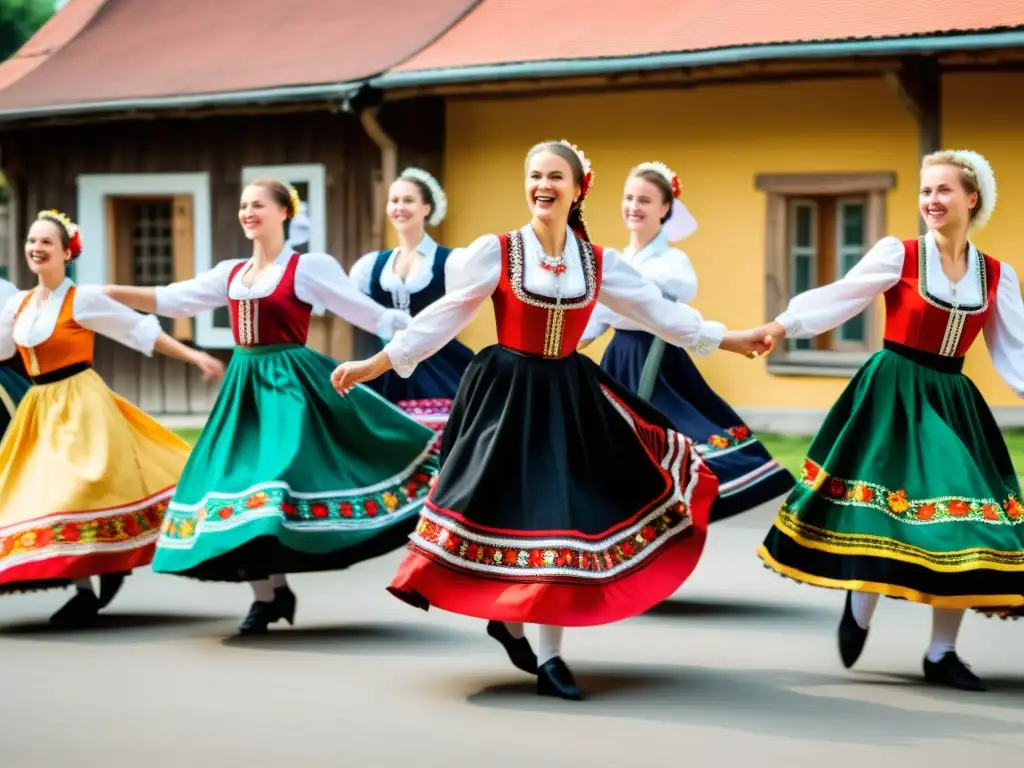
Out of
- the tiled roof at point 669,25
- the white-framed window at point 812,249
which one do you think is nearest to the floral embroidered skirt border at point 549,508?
the tiled roof at point 669,25

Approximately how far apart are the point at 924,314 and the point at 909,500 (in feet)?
1.95

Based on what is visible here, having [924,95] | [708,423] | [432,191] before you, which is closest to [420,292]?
[432,191]

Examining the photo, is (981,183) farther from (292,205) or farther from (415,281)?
(415,281)

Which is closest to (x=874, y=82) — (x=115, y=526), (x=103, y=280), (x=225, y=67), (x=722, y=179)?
(x=722, y=179)

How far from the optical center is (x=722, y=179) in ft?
50.4

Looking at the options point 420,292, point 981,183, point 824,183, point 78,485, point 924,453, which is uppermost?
point 824,183

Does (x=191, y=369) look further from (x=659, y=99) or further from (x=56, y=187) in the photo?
(x=659, y=99)

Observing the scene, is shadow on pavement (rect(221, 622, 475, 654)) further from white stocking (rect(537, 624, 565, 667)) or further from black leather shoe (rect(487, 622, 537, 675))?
white stocking (rect(537, 624, 565, 667))

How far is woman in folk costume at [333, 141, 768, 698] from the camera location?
567 cm

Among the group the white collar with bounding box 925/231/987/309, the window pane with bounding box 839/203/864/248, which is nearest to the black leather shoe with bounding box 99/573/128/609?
the white collar with bounding box 925/231/987/309

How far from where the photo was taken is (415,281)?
Result: 28.2ft

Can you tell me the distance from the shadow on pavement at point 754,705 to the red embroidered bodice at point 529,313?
106cm

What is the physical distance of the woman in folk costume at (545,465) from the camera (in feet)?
18.6

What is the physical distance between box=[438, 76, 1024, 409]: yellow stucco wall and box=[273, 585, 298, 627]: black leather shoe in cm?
826
